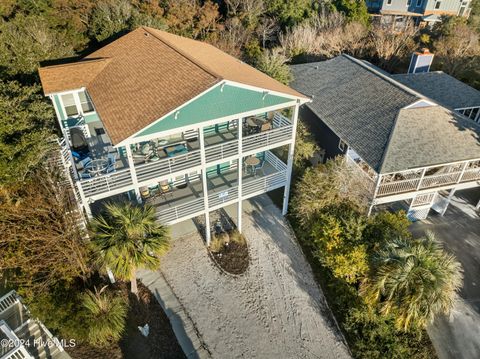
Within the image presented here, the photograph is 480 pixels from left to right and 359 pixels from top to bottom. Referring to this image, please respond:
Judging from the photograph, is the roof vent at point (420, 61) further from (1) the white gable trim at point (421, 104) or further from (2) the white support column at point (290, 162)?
(2) the white support column at point (290, 162)

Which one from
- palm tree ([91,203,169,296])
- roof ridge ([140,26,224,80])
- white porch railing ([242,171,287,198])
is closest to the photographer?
palm tree ([91,203,169,296])

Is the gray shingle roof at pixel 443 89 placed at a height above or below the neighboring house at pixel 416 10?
below

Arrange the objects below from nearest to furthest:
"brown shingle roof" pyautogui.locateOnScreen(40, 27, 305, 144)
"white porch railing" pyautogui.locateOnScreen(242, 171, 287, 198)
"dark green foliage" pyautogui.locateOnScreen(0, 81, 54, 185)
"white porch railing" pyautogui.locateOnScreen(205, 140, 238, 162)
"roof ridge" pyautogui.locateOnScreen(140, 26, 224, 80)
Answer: "brown shingle roof" pyautogui.locateOnScreen(40, 27, 305, 144), "dark green foliage" pyautogui.locateOnScreen(0, 81, 54, 185), "roof ridge" pyautogui.locateOnScreen(140, 26, 224, 80), "white porch railing" pyautogui.locateOnScreen(205, 140, 238, 162), "white porch railing" pyautogui.locateOnScreen(242, 171, 287, 198)

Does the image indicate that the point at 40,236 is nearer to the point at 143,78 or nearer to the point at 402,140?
the point at 143,78

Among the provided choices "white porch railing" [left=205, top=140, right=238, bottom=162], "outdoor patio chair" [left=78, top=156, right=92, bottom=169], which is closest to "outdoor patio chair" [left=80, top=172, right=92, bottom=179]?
"outdoor patio chair" [left=78, top=156, right=92, bottom=169]

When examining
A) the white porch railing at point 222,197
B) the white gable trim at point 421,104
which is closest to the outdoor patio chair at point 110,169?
the white porch railing at point 222,197

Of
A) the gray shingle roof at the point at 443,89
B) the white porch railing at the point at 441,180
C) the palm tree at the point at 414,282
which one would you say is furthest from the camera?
the gray shingle roof at the point at 443,89

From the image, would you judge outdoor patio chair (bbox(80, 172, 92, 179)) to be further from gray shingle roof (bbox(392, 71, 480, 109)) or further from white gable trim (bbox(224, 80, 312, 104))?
gray shingle roof (bbox(392, 71, 480, 109))
